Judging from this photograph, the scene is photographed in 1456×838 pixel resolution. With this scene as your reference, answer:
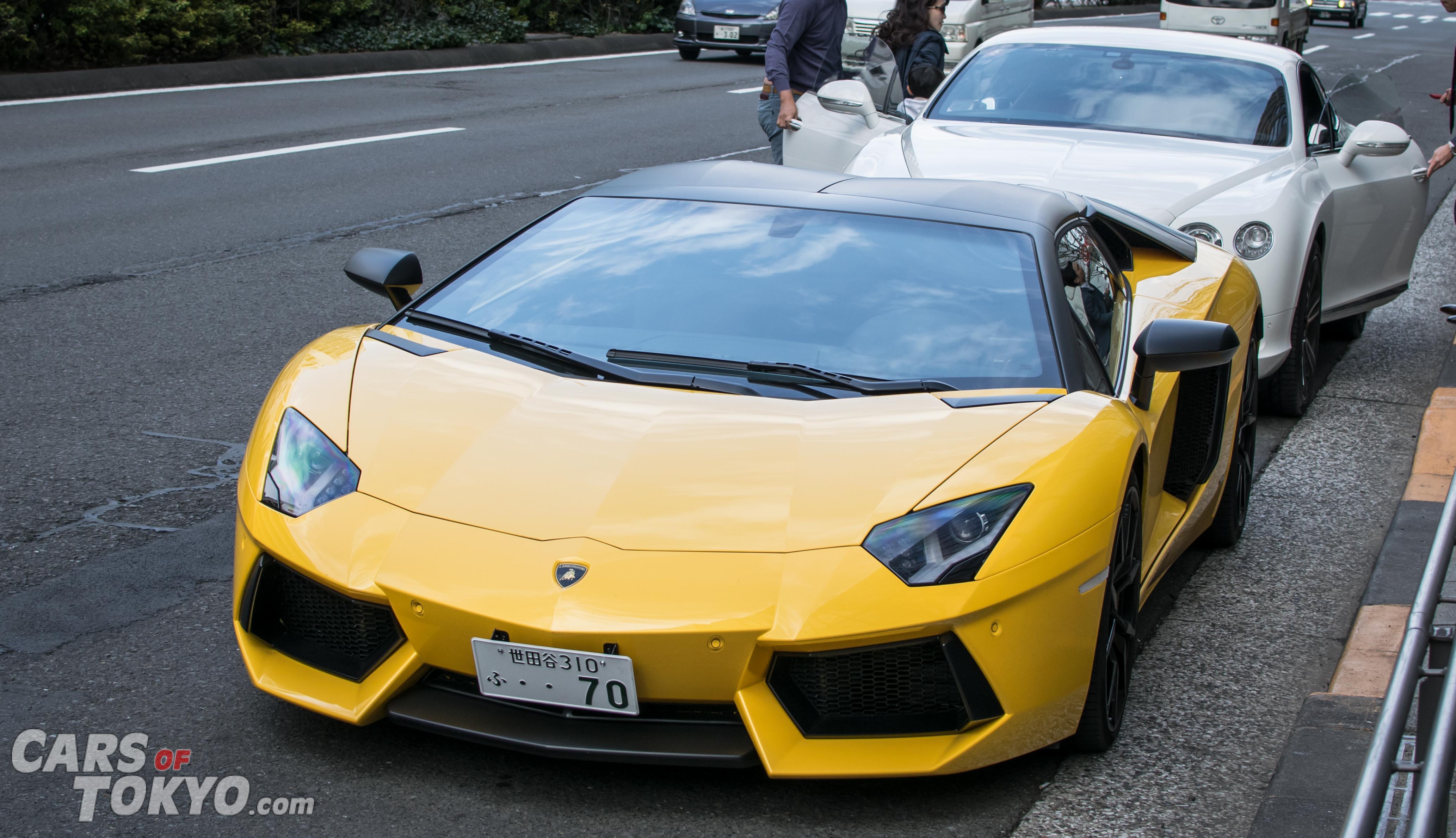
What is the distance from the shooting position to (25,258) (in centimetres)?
795

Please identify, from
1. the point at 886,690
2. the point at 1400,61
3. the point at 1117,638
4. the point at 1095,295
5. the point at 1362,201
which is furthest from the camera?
the point at 1400,61

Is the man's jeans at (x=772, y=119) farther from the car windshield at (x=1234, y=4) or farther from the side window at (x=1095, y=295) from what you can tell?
the car windshield at (x=1234, y=4)

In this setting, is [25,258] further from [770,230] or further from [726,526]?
[726,526]

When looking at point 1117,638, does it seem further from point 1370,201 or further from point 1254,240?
point 1370,201

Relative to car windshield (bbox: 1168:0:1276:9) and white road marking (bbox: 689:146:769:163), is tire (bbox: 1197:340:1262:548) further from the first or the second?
car windshield (bbox: 1168:0:1276:9)

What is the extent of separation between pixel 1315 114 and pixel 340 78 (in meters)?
13.7

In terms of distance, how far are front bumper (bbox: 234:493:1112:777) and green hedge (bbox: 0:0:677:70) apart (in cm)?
1423

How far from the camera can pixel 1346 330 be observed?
7566 millimetres

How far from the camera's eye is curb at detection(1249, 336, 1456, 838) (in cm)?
293

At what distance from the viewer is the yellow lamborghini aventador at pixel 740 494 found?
2.72m

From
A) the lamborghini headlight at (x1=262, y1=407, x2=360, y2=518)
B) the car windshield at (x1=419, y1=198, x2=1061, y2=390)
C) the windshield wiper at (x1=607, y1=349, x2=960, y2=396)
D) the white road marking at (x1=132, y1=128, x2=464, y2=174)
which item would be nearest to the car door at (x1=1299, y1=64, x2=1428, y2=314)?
the car windshield at (x1=419, y1=198, x2=1061, y2=390)

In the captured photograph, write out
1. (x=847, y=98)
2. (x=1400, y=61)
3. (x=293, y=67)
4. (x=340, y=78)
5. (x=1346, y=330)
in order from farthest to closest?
(x=1400, y=61) → (x=340, y=78) → (x=293, y=67) → (x=1346, y=330) → (x=847, y=98)

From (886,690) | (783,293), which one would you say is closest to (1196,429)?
(783,293)

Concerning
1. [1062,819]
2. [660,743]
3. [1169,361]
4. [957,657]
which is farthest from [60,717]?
[1169,361]
